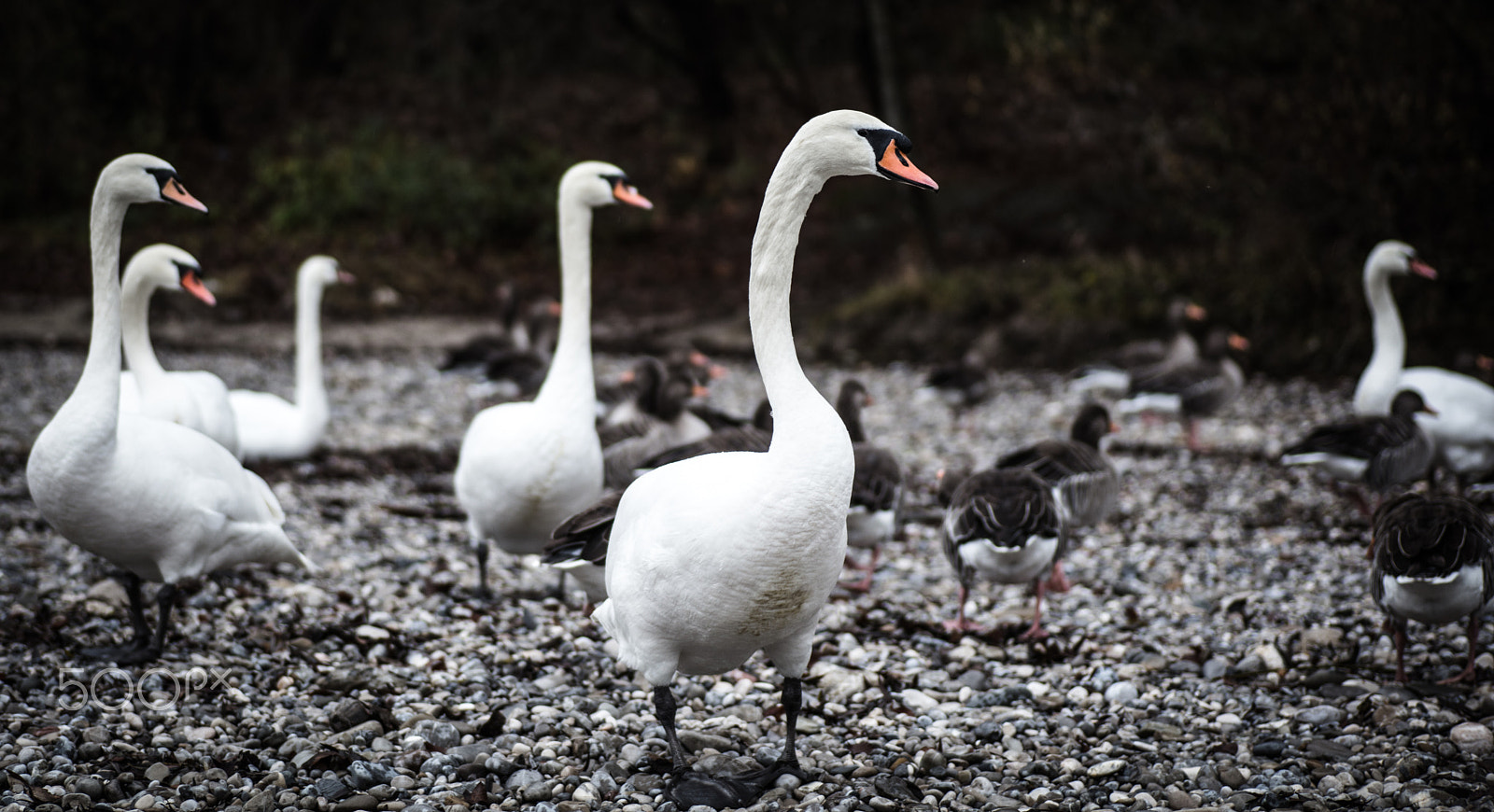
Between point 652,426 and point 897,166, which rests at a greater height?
point 897,166

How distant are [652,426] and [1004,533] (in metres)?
3.77

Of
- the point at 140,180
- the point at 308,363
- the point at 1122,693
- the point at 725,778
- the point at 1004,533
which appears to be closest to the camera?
the point at 725,778

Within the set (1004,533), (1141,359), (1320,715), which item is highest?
(1141,359)

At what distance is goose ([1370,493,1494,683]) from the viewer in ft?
18.2

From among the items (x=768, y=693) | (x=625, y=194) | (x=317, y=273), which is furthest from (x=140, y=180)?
(x=317, y=273)

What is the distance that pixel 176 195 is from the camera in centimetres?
609

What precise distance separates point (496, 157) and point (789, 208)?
26374 mm

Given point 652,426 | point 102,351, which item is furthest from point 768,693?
point 652,426

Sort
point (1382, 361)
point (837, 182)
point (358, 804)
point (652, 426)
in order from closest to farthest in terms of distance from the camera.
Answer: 1. point (358, 804)
2. point (652, 426)
3. point (1382, 361)
4. point (837, 182)

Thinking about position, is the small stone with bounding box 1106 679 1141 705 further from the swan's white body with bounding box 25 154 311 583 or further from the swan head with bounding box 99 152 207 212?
the swan head with bounding box 99 152 207 212

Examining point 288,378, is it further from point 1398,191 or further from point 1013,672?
point 1398,191

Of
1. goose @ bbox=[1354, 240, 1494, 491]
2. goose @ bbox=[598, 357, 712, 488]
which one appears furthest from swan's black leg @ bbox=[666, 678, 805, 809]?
goose @ bbox=[1354, 240, 1494, 491]

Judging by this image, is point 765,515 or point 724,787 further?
point 724,787

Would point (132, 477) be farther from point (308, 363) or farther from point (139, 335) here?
point (308, 363)
